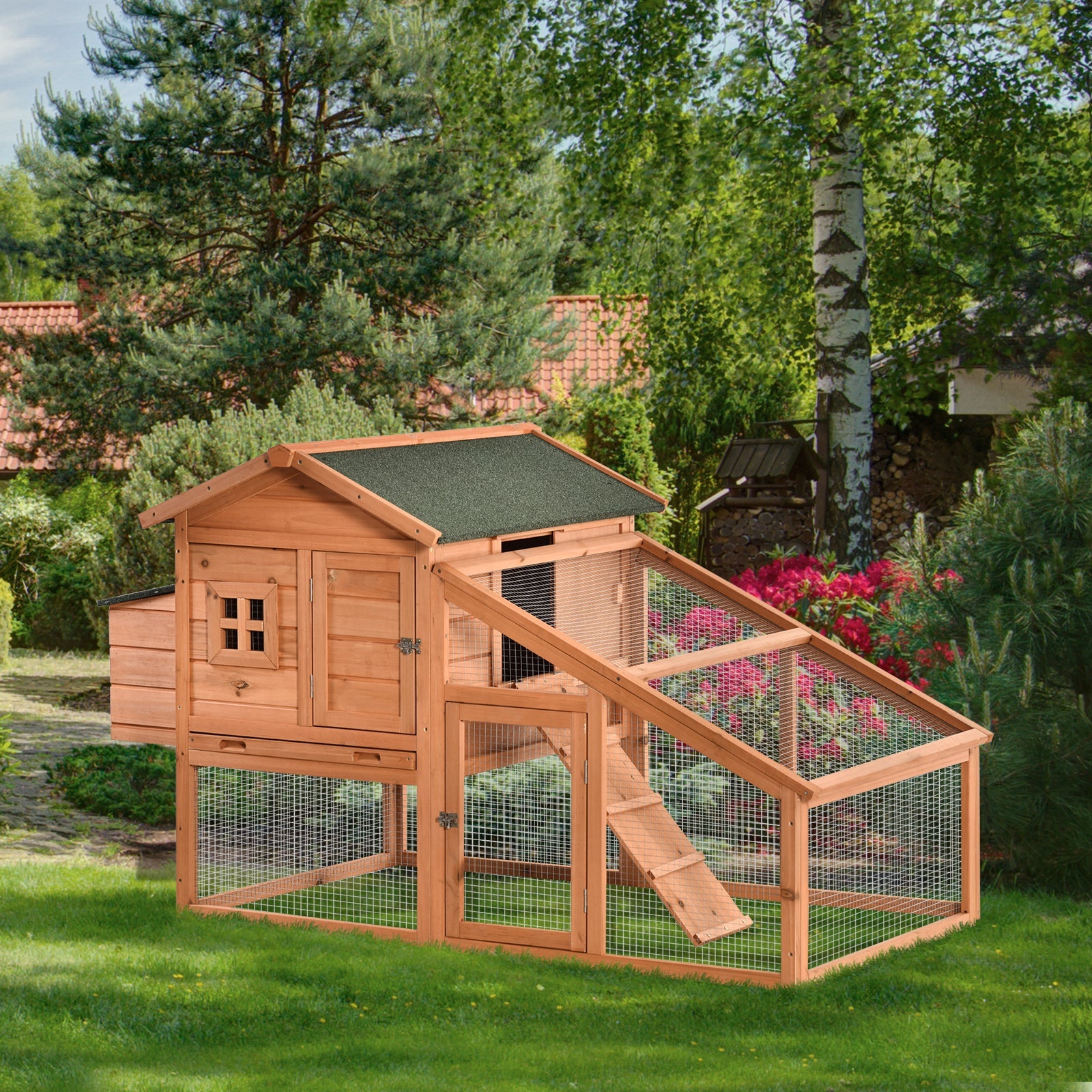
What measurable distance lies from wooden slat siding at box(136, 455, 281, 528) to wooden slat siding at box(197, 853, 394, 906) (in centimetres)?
197

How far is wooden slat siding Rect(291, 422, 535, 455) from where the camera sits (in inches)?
287

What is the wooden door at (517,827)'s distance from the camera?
6.70m

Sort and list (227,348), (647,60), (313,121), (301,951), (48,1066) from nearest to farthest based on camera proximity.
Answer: (48,1066), (301,951), (647,60), (227,348), (313,121)

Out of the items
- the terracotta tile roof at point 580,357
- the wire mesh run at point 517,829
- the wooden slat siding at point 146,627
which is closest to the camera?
the wire mesh run at point 517,829

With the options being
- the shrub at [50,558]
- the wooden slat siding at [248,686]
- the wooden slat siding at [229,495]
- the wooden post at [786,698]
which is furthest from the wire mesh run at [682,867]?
the shrub at [50,558]

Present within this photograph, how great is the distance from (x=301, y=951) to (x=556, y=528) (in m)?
2.49

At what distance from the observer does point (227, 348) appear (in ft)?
63.8

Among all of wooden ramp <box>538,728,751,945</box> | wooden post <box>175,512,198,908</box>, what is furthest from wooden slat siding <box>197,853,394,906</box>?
wooden ramp <box>538,728,751,945</box>

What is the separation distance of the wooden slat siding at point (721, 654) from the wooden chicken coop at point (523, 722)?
0.02 m

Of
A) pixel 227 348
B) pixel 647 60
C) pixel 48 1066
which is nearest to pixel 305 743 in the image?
pixel 48 1066

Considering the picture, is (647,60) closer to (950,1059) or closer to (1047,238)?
(1047,238)

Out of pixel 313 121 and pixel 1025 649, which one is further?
pixel 313 121

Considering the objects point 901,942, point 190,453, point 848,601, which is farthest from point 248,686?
point 190,453

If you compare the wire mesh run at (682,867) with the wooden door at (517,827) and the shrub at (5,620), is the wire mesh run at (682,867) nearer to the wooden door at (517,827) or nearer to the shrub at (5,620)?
the wooden door at (517,827)
